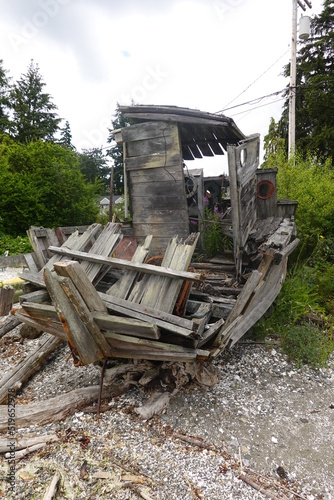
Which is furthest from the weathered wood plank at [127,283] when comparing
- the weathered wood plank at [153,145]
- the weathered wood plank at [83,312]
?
the weathered wood plank at [153,145]

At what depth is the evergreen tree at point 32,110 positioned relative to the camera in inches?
827

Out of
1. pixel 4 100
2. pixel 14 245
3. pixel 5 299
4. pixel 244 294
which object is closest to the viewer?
pixel 244 294

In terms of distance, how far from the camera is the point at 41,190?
11.9 metres

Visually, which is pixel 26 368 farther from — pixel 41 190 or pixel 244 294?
pixel 41 190

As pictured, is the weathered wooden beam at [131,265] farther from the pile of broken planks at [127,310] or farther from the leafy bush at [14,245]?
the leafy bush at [14,245]

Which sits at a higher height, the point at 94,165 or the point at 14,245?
the point at 94,165

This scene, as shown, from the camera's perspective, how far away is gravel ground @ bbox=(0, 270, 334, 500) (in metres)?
2.08

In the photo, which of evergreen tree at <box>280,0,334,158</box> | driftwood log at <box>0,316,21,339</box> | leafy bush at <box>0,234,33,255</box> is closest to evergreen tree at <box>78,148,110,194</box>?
leafy bush at <box>0,234,33,255</box>

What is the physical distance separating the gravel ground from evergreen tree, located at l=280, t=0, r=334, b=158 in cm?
1313

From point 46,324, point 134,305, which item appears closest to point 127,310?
point 134,305

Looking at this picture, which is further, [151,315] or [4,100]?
[4,100]

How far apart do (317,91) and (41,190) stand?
13.7 metres

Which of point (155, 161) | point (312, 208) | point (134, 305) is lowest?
point (134, 305)

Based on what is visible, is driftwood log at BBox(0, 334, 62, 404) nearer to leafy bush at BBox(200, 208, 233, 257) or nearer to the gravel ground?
the gravel ground
